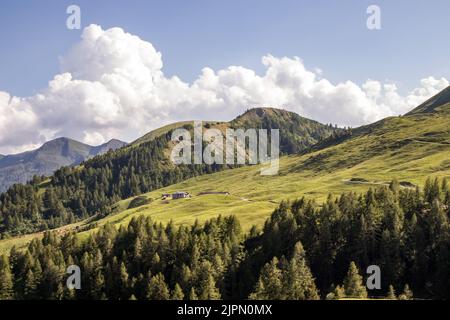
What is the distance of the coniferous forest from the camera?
395 ft

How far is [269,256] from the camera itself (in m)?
→ 137

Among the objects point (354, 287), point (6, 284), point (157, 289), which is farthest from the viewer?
point (6, 284)

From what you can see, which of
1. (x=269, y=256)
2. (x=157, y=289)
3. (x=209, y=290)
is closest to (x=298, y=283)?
(x=209, y=290)

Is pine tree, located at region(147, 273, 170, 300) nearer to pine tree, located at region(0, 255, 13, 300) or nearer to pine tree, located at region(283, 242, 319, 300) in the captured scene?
pine tree, located at region(283, 242, 319, 300)

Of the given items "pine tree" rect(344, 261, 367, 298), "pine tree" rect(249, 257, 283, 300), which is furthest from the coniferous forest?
"pine tree" rect(344, 261, 367, 298)

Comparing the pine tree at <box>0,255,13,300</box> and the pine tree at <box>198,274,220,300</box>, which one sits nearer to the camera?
the pine tree at <box>198,274,220,300</box>

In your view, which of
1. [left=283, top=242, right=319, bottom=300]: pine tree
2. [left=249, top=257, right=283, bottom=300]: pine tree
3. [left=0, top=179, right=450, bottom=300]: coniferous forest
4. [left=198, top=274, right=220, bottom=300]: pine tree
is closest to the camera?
[left=249, top=257, right=283, bottom=300]: pine tree

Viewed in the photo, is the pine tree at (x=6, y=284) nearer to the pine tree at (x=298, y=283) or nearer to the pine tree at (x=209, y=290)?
the pine tree at (x=209, y=290)

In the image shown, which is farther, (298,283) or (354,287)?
(298,283)

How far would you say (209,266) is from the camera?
410ft

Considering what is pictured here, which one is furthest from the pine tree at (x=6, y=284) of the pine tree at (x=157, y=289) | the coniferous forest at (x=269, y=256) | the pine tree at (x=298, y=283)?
the pine tree at (x=298, y=283)

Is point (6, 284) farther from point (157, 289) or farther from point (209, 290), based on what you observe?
point (209, 290)
